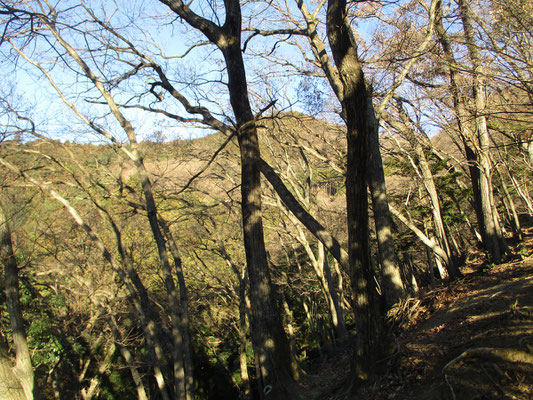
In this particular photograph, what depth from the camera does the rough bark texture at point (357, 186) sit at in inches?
152

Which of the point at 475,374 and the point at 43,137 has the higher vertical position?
the point at 43,137

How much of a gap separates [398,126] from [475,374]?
25.9ft

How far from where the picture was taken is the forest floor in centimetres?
343

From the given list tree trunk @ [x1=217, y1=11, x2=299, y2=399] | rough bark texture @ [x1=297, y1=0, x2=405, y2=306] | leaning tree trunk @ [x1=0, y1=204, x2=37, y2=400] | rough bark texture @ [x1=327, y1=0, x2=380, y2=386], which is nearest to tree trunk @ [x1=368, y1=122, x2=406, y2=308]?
rough bark texture @ [x1=297, y1=0, x2=405, y2=306]

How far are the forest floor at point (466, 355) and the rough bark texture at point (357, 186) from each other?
33 cm

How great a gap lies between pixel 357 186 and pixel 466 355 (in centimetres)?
211

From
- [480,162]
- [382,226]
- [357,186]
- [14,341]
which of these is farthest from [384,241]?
[14,341]

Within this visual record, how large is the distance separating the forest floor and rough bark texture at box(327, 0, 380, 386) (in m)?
0.33

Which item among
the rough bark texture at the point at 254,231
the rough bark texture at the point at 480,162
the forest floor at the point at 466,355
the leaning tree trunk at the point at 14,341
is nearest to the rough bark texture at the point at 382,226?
the forest floor at the point at 466,355

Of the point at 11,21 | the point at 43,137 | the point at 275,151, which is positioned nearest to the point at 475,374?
the point at 11,21

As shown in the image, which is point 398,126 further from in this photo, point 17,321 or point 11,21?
point 17,321

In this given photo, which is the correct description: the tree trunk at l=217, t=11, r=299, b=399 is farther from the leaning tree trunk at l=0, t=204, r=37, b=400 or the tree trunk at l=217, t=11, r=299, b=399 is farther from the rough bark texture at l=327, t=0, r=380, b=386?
the leaning tree trunk at l=0, t=204, r=37, b=400

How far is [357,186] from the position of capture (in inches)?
163

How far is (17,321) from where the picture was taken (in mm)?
7117
